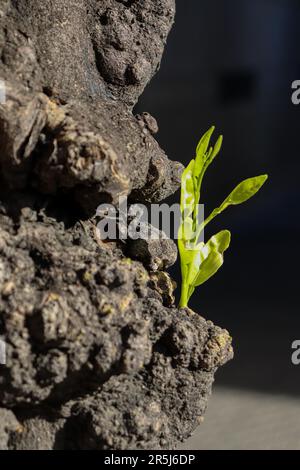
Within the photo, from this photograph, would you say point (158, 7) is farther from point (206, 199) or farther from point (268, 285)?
point (206, 199)

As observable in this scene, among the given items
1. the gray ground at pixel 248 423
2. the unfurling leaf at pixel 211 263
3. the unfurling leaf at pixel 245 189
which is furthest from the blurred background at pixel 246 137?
the unfurling leaf at pixel 245 189

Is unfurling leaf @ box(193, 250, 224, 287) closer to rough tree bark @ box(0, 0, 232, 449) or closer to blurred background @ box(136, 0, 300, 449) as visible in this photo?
rough tree bark @ box(0, 0, 232, 449)

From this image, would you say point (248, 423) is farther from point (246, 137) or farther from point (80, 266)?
point (246, 137)

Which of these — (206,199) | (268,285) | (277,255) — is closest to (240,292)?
(268,285)

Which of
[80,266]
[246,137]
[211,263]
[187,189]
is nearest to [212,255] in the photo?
[211,263]

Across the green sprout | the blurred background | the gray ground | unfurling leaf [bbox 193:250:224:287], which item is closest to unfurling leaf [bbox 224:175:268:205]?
the green sprout

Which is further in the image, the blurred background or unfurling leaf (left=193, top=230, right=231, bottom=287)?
the blurred background
